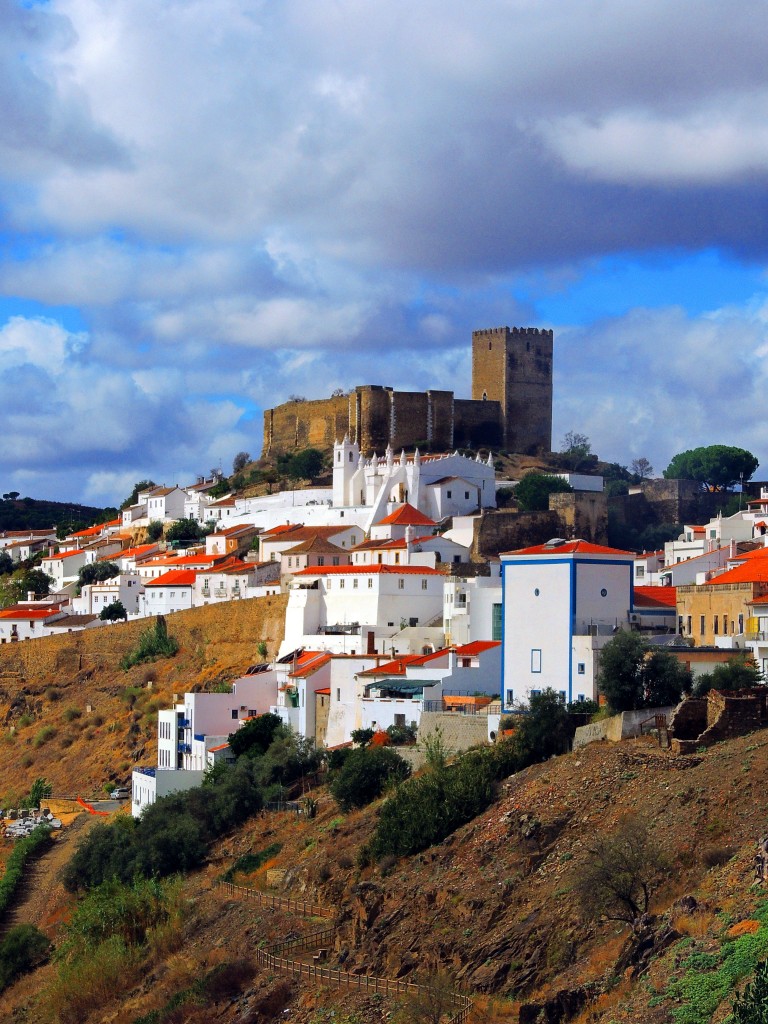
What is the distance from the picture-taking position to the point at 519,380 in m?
89.6

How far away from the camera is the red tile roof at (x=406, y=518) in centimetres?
6556

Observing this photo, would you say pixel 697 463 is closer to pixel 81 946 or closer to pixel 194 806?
pixel 194 806

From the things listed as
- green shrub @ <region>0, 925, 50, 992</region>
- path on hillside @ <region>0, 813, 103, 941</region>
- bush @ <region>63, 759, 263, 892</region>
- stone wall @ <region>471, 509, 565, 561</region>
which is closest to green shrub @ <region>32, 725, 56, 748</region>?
path on hillside @ <region>0, 813, 103, 941</region>

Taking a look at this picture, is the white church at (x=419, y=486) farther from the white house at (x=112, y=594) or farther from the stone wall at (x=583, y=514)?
the white house at (x=112, y=594)

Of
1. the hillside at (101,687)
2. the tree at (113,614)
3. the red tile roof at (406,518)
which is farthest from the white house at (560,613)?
the tree at (113,614)

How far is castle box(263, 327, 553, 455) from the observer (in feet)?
282

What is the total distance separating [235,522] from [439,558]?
2190 cm

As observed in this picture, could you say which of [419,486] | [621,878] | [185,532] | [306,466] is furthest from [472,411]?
[621,878]

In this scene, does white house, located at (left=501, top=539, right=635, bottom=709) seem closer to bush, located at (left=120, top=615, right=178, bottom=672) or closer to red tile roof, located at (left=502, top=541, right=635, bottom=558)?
red tile roof, located at (left=502, top=541, right=635, bottom=558)

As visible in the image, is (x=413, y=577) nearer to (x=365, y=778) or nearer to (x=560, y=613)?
(x=560, y=613)

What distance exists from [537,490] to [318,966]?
44.3 m

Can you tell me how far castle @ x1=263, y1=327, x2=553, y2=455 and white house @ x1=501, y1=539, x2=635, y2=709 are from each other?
1821 inches

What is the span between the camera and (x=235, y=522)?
80250 mm

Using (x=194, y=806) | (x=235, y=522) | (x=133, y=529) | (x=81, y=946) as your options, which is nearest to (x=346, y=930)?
(x=81, y=946)
